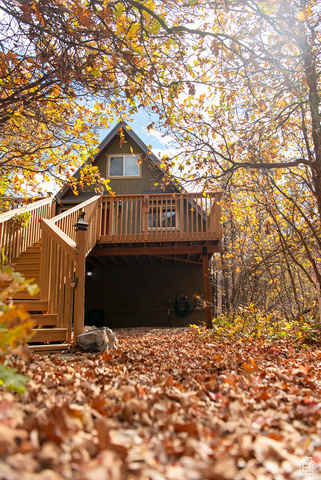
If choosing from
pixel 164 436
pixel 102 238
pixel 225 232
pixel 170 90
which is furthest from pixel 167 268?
pixel 164 436

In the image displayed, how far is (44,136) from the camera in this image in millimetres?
7199

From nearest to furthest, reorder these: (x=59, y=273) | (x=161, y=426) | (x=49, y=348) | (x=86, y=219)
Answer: (x=161, y=426) → (x=49, y=348) → (x=59, y=273) → (x=86, y=219)

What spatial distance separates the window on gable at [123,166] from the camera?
13.6 meters

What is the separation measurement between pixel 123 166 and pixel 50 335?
10.4 metres

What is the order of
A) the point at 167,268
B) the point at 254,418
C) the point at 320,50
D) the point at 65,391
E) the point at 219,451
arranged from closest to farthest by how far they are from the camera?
the point at 219,451
the point at 254,418
the point at 65,391
the point at 320,50
the point at 167,268

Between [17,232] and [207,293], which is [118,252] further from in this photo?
[17,232]

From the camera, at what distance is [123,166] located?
13727mm

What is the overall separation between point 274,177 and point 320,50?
244 centimetres

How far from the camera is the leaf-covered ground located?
41.8 inches

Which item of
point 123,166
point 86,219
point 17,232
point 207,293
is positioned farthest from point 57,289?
point 123,166

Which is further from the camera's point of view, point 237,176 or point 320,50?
point 237,176

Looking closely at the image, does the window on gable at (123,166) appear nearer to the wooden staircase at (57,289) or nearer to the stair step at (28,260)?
the stair step at (28,260)

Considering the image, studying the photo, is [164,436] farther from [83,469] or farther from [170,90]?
[170,90]

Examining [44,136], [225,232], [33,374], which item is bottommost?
[33,374]
